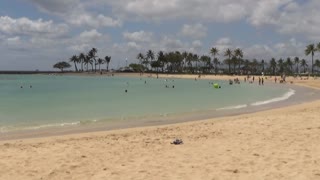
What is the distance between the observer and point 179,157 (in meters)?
10.6

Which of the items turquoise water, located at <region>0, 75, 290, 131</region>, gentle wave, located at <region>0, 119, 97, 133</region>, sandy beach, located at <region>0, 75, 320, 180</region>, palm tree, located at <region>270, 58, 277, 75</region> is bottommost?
turquoise water, located at <region>0, 75, 290, 131</region>

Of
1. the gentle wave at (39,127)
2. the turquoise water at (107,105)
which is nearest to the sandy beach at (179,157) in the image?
the gentle wave at (39,127)

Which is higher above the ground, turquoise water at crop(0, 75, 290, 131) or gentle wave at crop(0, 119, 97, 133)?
gentle wave at crop(0, 119, 97, 133)

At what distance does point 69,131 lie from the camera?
18875 millimetres

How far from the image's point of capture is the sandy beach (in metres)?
8.84

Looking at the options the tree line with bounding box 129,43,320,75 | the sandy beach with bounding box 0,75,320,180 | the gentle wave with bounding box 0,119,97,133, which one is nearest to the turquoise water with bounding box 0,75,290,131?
the gentle wave with bounding box 0,119,97,133

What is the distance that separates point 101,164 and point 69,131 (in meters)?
9.28

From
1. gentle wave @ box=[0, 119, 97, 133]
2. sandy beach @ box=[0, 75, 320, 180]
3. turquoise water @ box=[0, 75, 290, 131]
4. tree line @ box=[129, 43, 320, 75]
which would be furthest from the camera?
tree line @ box=[129, 43, 320, 75]

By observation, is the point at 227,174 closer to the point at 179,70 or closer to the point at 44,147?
the point at 44,147

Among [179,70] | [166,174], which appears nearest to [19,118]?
[166,174]

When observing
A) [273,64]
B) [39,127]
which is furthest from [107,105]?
[273,64]

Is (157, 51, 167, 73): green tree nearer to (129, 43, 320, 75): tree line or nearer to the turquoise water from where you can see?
(129, 43, 320, 75): tree line

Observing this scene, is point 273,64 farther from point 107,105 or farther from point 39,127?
point 39,127

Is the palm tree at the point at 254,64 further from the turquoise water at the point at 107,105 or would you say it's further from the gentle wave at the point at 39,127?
the gentle wave at the point at 39,127
